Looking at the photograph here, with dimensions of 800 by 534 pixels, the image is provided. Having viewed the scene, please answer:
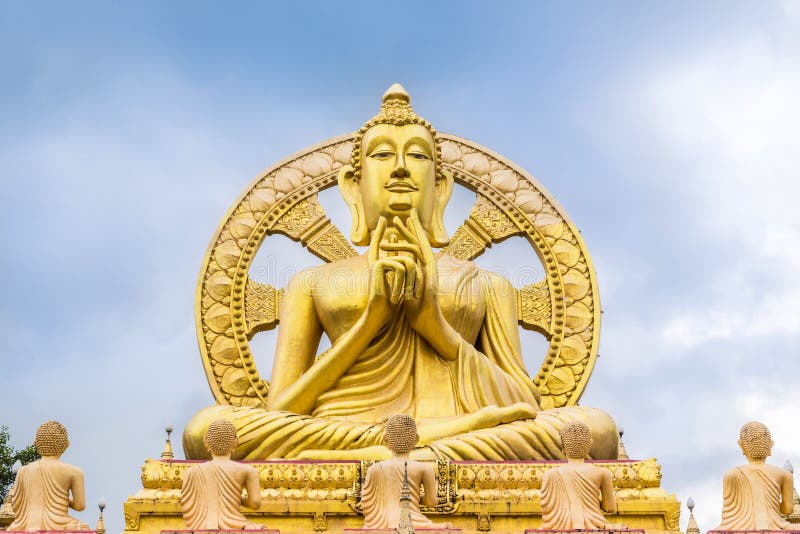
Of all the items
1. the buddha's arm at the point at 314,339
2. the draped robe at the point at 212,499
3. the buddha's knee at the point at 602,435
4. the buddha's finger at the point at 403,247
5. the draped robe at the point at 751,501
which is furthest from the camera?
the buddha's finger at the point at 403,247

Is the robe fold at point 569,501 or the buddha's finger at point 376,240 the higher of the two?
the buddha's finger at point 376,240

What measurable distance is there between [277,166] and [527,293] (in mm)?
2734

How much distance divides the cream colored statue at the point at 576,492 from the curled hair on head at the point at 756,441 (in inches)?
43.0

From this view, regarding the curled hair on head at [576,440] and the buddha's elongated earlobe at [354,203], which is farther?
the buddha's elongated earlobe at [354,203]

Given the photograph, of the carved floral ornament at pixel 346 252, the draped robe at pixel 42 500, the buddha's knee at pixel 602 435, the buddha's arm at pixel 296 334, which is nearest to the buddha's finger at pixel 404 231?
the buddha's arm at pixel 296 334

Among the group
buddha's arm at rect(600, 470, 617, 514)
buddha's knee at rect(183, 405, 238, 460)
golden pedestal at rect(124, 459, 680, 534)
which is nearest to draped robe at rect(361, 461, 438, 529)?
buddha's arm at rect(600, 470, 617, 514)

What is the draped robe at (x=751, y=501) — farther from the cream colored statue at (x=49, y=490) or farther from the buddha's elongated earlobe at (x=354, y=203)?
the buddha's elongated earlobe at (x=354, y=203)

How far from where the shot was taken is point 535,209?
1539cm

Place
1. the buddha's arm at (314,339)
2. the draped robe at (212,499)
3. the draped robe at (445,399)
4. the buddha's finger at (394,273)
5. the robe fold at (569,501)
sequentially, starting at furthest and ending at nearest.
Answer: the buddha's arm at (314,339) → the buddha's finger at (394,273) → the draped robe at (445,399) → the draped robe at (212,499) → the robe fold at (569,501)

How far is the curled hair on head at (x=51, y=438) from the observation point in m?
10.6

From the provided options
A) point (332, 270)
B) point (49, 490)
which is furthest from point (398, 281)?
point (49, 490)

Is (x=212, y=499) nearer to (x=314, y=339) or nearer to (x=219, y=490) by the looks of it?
(x=219, y=490)

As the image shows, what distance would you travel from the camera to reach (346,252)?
50.3 ft

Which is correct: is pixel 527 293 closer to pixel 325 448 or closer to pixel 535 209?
pixel 535 209
